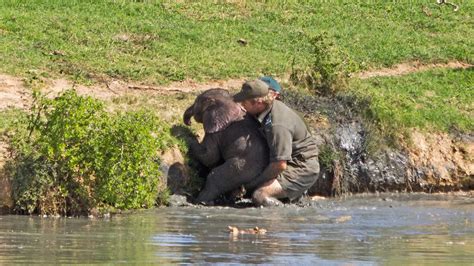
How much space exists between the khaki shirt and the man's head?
0.23 ft

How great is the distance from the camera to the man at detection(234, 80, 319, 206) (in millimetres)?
13430

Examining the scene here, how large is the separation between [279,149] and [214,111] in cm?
97

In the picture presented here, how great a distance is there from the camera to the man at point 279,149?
13.4m

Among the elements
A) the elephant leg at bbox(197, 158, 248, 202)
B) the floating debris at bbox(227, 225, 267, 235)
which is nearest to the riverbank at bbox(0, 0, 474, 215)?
the elephant leg at bbox(197, 158, 248, 202)

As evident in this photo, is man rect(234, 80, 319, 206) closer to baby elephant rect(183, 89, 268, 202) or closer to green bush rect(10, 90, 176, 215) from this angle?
baby elephant rect(183, 89, 268, 202)

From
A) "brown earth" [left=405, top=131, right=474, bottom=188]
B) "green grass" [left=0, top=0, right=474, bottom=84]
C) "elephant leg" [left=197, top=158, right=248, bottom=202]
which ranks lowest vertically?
"elephant leg" [left=197, top=158, right=248, bottom=202]

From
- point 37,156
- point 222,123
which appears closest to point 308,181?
point 222,123

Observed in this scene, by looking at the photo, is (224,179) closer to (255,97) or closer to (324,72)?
(255,97)

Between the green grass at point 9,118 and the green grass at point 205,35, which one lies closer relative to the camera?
the green grass at point 9,118

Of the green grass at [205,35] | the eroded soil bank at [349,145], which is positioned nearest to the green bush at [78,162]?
the eroded soil bank at [349,145]

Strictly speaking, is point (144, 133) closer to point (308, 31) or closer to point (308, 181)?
point (308, 181)

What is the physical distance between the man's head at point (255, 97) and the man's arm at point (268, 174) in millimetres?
584

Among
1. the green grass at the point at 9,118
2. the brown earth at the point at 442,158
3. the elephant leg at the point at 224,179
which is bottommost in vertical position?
the elephant leg at the point at 224,179

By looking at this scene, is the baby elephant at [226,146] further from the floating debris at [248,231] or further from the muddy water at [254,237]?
the floating debris at [248,231]
